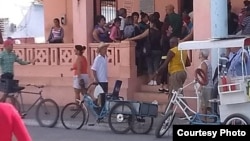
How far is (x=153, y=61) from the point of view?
1842 centimetres

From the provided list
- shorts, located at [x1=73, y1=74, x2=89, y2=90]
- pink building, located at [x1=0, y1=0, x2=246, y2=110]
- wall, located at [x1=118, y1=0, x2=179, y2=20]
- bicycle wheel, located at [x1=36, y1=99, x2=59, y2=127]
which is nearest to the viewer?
bicycle wheel, located at [x1=36, y1=99, x2=59, y2=127]

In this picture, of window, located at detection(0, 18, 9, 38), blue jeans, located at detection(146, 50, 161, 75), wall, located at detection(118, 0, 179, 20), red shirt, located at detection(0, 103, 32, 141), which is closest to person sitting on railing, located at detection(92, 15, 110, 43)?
blue jeans, located at detection(146, 50, 161, 75)

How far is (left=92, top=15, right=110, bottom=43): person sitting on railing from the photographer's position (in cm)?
1859

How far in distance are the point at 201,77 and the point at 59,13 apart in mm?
10158

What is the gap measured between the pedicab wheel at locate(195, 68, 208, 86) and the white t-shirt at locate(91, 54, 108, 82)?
9.57ft

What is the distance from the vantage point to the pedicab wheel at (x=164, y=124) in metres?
13.5

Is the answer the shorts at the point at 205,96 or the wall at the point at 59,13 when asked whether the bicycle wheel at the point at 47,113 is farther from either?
the wall at the point at 59,13

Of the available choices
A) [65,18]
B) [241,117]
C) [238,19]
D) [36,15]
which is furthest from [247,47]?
[36,15]

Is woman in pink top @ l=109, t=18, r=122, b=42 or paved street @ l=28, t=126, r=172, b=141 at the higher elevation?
woman in pink top @ l=109, t=18, r=122, b=42

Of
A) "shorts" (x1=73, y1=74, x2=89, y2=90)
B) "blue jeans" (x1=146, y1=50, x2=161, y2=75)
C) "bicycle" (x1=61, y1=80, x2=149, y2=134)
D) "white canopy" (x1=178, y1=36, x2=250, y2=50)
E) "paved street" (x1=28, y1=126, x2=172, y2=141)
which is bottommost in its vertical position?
"paved street" (x1=28, y1=126, x2=172, y2=141)

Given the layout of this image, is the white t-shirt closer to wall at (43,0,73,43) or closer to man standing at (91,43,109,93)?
man standing at (91,43,109,93)

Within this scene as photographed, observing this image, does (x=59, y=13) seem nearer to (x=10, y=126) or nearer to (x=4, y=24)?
(x=4, y=24)

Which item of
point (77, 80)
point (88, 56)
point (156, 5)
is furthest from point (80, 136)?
point (156, 5)

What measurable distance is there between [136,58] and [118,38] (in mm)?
774
